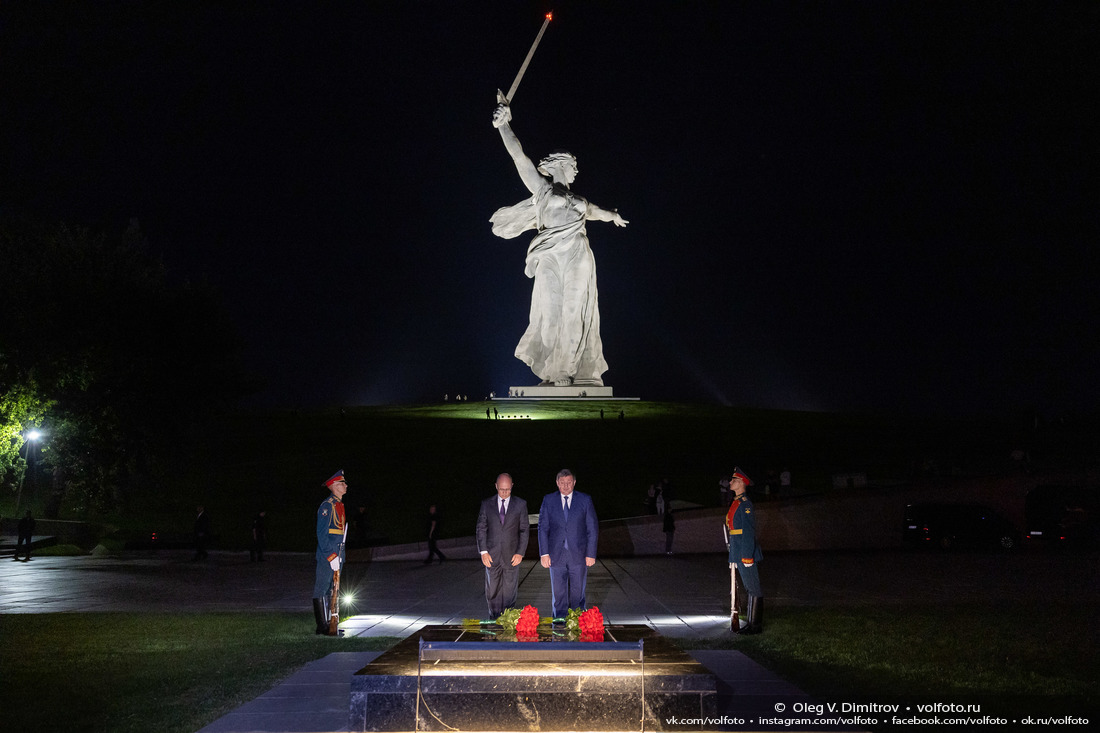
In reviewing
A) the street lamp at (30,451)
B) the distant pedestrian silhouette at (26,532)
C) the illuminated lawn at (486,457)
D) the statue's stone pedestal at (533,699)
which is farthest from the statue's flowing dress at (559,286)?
the statue's stone pedestal at (533,699)

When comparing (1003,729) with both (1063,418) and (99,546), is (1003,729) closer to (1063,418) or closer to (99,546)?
(99,546)

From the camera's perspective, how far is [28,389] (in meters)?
21.5

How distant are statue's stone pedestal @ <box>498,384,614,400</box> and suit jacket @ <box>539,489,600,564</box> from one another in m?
30.8

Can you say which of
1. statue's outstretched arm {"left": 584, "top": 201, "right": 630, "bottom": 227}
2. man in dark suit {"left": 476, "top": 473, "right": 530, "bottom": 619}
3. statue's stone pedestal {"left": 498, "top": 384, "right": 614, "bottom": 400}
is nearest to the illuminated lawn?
statue's stone pedestal {"left": 498, "top": 384, "right": 614, "bottom": 400}

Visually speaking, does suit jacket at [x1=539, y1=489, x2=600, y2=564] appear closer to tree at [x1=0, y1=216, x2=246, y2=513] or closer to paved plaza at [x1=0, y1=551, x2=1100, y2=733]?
paved plaza at [x1=0, y1=551, x2=1100, y2=733]

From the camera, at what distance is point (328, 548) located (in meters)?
9.79

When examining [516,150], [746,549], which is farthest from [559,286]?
[746,549]

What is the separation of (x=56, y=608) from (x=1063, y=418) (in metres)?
43.3

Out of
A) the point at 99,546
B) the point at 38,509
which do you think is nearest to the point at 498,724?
the point at 99,546

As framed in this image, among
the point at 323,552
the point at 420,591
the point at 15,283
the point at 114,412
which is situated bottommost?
the point at 420,591

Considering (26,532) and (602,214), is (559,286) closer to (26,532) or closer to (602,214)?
(602,214)

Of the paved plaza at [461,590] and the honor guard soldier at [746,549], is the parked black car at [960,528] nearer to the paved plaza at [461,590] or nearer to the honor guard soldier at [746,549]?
the paved plaza at [461,590]

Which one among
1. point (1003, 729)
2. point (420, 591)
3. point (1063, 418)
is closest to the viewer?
point (1003, 729)

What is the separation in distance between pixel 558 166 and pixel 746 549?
33398 mm
